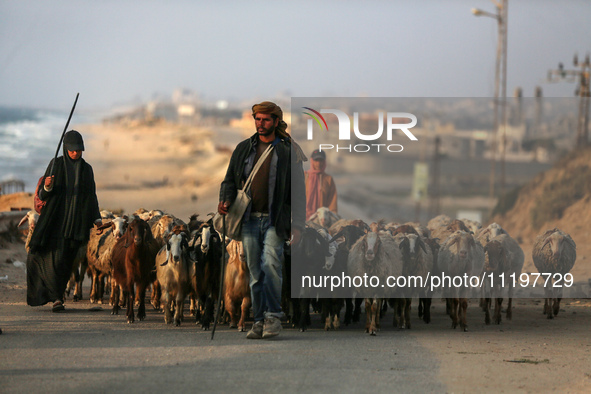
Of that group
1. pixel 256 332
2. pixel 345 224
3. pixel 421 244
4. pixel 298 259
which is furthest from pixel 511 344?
pixel 345 224

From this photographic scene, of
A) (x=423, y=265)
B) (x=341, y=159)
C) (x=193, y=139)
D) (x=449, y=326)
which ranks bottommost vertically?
(x=449, y=326)

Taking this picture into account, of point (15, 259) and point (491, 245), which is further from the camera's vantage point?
point (15, 259)

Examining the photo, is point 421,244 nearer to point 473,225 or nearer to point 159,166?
point 473,225

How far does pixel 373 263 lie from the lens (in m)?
12.3

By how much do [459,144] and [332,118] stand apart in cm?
403

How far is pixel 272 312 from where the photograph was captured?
1054 cm

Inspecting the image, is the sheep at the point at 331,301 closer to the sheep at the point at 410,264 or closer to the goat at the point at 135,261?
the sheep at the point at 410,264

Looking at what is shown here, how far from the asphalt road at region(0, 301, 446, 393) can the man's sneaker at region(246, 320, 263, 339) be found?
10 centimetres

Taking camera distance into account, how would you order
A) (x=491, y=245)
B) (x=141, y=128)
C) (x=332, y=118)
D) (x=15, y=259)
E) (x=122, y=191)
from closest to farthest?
(x=332, y=118)
(x=491, y=245)
(x=15, y=259)
(x=122, y=191)
(x=141, y=128)

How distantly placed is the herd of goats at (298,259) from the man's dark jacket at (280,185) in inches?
39.3

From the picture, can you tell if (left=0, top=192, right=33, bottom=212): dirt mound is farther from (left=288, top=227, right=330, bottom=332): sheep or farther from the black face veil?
(left=288, top=227, right=330, bottom=332): sheep

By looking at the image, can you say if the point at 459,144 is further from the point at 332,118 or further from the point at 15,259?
the point at 15,259

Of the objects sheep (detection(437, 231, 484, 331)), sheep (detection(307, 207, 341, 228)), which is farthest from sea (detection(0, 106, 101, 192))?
sheep (detection(437, 231, 484, 331))

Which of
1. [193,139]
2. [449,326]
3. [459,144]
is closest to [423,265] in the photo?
[449,326]
